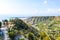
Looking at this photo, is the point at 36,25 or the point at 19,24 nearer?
the point at 19,24

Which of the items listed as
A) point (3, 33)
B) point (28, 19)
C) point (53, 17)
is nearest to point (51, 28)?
point (53, 17)

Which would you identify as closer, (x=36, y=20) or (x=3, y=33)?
(x=3, y=33)

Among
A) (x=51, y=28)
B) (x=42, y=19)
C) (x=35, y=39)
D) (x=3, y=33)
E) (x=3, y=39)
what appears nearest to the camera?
(x=35, y=39)

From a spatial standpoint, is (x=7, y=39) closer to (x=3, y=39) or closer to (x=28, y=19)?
(x=3, y=39)

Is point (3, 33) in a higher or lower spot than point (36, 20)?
lower

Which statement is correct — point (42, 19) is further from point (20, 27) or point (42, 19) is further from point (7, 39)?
point (7, 39)

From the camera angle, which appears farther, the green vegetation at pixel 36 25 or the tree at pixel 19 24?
the tree at pixel 19 24

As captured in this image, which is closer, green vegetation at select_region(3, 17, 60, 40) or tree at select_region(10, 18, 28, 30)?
green vegetation at select_region(3, 17, 60, 40)

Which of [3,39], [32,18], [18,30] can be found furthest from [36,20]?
[3,39]

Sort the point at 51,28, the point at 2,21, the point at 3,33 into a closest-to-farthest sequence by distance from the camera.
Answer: the point at 3,33
the point at 51,28
the point at 2,21
